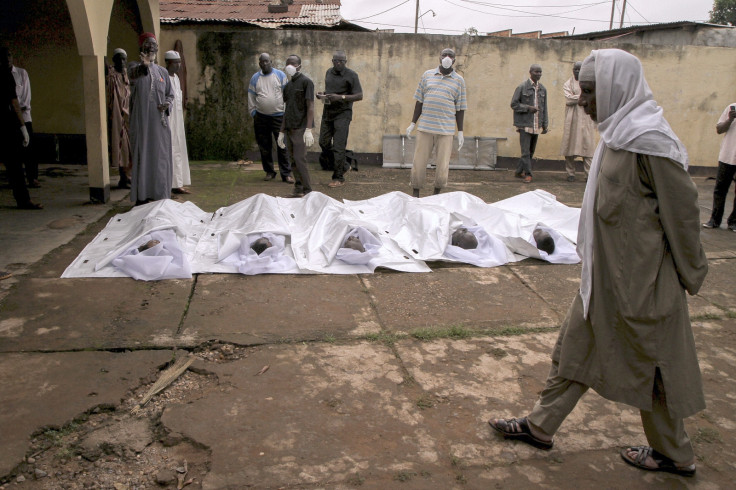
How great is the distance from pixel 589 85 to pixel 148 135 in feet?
17.8

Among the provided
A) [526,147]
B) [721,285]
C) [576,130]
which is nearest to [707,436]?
[721,285]

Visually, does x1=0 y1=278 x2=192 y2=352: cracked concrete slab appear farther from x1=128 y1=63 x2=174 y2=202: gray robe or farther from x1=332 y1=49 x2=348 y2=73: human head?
x1=332 y1=49 x2=348 y2=73: human head

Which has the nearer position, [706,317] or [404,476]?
[404,476]

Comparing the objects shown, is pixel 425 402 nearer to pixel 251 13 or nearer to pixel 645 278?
pixel 645 278

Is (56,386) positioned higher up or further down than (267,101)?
further down

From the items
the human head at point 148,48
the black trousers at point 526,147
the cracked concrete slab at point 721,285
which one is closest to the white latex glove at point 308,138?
the human head at point 148,48

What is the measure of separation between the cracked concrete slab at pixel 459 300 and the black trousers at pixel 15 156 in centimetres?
419

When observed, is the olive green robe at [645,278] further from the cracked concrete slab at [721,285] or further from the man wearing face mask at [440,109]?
the man wearing face mask at [440,109]

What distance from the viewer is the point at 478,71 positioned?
10430mm

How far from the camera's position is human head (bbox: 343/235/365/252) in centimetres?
500

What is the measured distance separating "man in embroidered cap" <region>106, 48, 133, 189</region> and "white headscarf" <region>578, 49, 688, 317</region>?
647cm

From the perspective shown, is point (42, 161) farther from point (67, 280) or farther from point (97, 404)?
point (97, 404)

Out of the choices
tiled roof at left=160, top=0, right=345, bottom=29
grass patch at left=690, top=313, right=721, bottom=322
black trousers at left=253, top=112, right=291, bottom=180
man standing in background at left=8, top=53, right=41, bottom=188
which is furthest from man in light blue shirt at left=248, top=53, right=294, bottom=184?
grass patch at left=690, top=313, right=721, bottom=322

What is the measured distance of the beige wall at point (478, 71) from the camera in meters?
10.1
